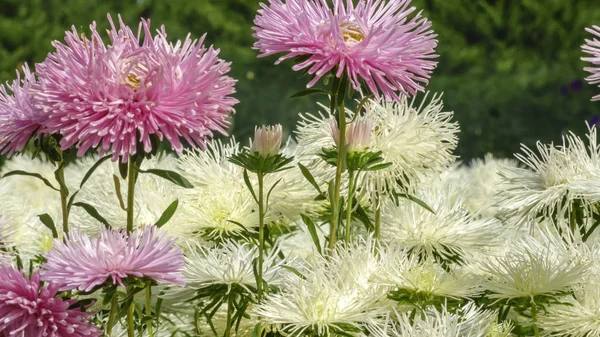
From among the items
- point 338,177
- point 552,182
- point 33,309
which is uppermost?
point 552,182

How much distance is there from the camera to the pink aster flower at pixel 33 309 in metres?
1.00

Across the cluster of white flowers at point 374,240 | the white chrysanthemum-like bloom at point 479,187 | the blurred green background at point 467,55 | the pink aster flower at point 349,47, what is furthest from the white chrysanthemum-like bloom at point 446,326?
the blurred green background at point 467,55

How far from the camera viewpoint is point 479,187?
2107mm

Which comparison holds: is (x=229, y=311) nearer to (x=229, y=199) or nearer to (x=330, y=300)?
(x=330, y=300)

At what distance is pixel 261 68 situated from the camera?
21.7 ft

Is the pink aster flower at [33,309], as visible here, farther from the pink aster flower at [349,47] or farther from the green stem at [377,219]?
the green stem at [377,219]

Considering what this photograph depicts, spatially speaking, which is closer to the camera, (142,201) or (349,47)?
(349,47)

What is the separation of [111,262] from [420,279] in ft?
1.38

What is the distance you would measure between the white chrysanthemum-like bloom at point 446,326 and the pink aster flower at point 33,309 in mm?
328

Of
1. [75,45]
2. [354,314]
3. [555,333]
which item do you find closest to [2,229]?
[75,45]

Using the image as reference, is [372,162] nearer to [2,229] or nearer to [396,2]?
[396,2]

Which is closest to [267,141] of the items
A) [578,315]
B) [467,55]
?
[578,315]

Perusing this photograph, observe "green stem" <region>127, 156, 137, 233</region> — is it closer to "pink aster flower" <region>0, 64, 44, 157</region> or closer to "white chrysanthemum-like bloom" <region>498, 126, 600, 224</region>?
"pink aster flower" <region>0, 64, 44, 157</region>

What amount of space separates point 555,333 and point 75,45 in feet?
2.32
